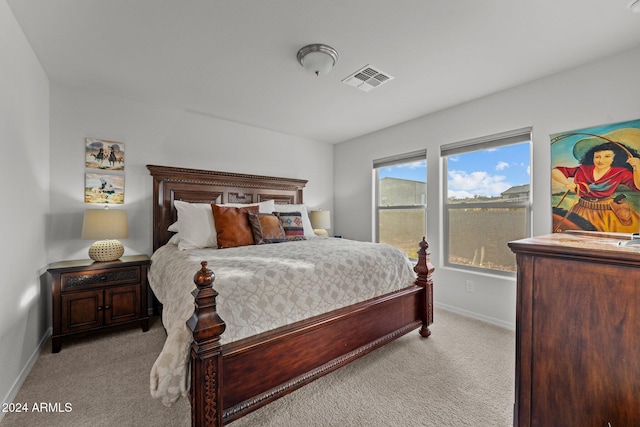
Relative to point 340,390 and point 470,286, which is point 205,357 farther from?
point 470,286

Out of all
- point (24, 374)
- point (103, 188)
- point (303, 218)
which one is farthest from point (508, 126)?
point (24, 374)

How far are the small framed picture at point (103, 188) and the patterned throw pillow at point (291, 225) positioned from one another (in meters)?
1.70

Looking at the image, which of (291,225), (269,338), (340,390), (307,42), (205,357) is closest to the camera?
(205,357)

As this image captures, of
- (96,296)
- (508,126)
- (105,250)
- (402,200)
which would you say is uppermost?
(508,126)

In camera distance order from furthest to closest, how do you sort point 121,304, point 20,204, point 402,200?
point 402,200 < point 121,304 < point 20,204

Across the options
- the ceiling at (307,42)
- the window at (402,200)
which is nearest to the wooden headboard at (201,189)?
the ceiling at (307,42)

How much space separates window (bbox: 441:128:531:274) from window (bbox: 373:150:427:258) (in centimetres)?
37

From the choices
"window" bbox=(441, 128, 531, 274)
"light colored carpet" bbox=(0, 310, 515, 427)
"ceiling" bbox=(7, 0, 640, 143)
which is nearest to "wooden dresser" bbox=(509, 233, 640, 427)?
"light colored carpet" bbox=(0, 310, 515, 427)

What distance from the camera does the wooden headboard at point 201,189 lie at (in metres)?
3.16

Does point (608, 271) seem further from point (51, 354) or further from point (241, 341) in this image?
point (51, 354)

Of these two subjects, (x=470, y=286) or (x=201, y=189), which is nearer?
(x=470, y=286)

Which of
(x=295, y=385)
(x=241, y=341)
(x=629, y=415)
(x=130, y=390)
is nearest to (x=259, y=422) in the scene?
(x=295, y=385)

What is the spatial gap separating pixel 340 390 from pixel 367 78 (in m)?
2.59

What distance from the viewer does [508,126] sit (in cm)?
283
